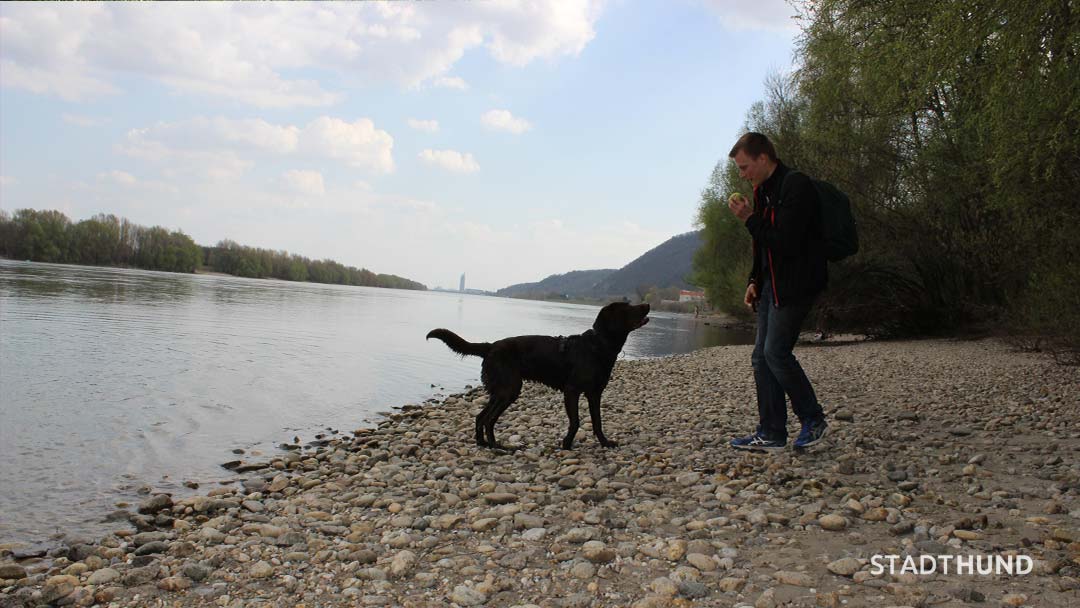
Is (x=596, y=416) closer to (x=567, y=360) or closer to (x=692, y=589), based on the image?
(x=567, y=360)

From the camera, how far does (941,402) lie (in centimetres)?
838

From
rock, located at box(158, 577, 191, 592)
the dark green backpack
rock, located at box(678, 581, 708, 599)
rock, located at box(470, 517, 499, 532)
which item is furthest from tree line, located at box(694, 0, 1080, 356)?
rock, located at box(158, 577, 191, 592)

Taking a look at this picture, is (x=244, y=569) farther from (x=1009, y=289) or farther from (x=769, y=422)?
(x=1009, y=289)

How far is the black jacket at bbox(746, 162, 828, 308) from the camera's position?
194 inches

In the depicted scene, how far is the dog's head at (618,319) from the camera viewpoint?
6172mm

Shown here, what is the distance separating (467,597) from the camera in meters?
3.06

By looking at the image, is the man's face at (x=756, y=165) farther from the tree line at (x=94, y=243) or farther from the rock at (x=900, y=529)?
the tree line at (x=94, y=243)

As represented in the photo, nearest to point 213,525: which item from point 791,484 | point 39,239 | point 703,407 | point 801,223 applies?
point 791,484

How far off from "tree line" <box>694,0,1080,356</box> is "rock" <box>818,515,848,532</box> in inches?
205

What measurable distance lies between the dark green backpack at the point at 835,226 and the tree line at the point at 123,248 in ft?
420

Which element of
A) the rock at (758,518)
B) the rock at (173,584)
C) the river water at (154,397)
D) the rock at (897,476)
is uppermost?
the rock at (897,476)

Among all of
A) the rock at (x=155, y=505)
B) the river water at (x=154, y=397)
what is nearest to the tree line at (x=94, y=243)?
the river water at (x=154, y=397)

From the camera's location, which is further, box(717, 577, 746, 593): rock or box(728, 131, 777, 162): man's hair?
box(728, 131, 777, 162): man's hair

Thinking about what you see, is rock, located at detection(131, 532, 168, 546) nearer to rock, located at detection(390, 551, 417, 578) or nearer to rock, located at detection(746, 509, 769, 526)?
rock, located at detection(390, 551, 417, 578)
